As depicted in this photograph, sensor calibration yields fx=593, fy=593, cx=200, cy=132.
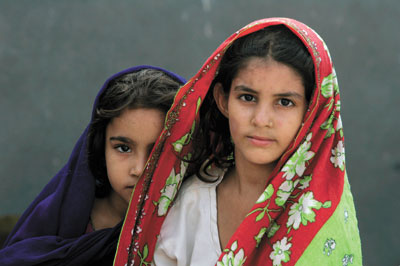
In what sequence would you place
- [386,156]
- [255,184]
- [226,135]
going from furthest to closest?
[386,156]
[226,135]
[255,184]

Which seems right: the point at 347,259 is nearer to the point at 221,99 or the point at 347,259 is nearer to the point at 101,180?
the point at 221,99

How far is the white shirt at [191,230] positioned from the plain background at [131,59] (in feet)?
4.86

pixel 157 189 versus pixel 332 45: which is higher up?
pixel 332 45

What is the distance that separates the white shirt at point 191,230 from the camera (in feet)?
6.98

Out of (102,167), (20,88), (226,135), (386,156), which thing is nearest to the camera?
(226,135)

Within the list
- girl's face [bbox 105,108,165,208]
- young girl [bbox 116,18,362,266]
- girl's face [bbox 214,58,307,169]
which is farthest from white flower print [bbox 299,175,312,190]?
girl's face [bbox 105,108,165,208]

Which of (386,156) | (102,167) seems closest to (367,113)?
(386,156)

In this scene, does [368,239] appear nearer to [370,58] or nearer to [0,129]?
[370,58]

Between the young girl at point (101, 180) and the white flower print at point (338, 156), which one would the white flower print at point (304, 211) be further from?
the young girl at point (101, 180)

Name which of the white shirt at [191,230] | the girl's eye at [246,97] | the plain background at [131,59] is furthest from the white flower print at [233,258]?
the plain background at [131,59]

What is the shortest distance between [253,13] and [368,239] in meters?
1.61

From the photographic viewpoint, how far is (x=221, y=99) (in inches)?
88.1

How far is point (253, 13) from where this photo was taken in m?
3.54

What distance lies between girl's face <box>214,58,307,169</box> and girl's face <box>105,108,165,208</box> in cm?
40
